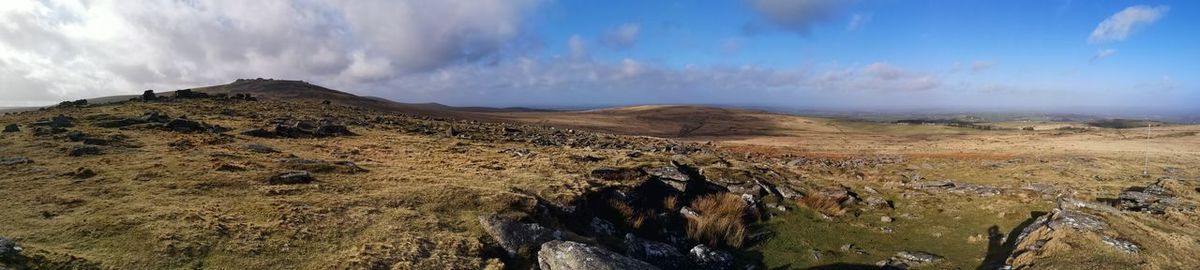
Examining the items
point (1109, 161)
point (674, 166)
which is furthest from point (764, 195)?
point (1109, 161)

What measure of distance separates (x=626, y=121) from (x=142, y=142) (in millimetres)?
90525

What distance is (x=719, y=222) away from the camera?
18.5m

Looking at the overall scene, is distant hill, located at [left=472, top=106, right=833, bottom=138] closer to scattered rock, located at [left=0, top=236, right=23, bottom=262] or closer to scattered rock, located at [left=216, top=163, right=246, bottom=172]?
scattered rock, located at [left=216, top=163, right=246, bottom=172]

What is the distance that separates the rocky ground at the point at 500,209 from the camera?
11930 millimetres

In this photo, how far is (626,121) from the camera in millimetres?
111375

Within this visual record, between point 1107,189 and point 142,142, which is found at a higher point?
point 142,142

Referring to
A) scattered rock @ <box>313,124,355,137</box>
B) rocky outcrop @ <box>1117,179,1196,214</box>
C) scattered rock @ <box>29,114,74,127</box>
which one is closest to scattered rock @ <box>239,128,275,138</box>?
scattered rock @ <box>313,124,355,137</box>

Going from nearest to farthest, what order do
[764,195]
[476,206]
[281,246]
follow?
[281,246], [476,206], [764,195]

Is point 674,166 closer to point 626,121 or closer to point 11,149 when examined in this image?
point 11,149

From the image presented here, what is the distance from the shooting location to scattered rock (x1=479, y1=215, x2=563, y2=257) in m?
13.0

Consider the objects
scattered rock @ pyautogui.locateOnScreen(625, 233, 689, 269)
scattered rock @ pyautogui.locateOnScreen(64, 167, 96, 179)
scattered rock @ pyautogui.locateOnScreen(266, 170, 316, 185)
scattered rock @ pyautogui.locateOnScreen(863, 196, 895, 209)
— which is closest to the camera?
scattered rock @ pyautogui.locateOnScreen(625, 233, 689, 269)

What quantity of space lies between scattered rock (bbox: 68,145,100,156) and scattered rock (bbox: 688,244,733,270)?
874 inches

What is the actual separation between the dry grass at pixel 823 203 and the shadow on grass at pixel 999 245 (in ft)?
16.4

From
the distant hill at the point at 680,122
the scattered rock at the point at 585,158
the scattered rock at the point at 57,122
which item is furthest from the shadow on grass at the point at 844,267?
the distant hill at the point at 680,122
